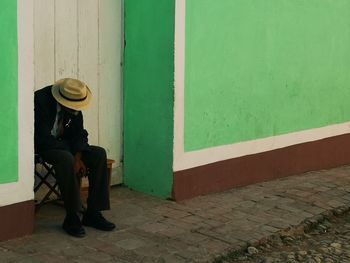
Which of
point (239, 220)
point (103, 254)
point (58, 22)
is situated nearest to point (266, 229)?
point (239, 220)

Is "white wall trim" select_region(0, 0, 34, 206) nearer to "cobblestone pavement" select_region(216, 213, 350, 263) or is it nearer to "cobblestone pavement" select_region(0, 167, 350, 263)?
"cobblestone pavement" select_region(0, 167, 350, 263)

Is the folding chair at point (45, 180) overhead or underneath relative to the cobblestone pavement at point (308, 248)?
overhead

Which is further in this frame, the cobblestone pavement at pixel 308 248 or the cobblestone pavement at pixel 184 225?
the cobblestone pavement at pixel 308 248

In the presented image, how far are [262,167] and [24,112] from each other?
300cm

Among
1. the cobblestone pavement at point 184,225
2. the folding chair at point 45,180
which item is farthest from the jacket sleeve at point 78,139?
the cobblestone pavement at point 184,225

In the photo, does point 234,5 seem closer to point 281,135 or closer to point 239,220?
point 281,135

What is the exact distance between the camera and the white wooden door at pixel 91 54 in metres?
5.23

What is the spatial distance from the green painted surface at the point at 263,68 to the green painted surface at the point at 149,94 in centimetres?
23

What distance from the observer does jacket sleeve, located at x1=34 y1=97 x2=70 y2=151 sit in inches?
182

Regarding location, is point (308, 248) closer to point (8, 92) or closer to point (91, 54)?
point (91, 54)

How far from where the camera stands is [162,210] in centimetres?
546

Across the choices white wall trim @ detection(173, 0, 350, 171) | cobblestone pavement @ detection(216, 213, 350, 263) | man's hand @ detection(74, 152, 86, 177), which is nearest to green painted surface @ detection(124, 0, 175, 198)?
white wall trim @ detection(173, 0, 350, 171)

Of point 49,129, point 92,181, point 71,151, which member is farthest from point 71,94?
point 92,181

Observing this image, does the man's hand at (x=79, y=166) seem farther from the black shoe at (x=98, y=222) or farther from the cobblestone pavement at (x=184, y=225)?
the cobblestone pavement at (x=184, y=225)
